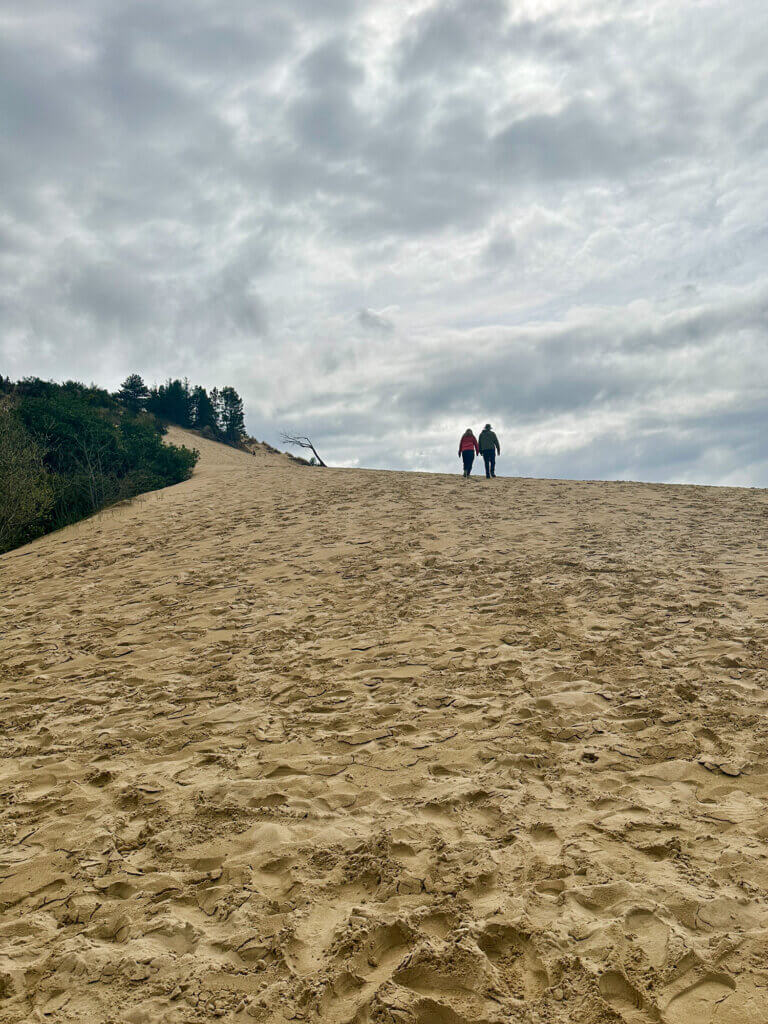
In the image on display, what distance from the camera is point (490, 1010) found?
2.46 m

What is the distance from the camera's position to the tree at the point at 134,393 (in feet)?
144

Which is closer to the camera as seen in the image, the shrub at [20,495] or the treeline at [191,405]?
the shrub at [20,495]

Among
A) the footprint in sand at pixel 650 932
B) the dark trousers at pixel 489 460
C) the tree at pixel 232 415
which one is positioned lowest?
the footprint in sand at pixel 650 932

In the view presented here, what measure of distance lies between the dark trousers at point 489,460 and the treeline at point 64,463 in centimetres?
1063

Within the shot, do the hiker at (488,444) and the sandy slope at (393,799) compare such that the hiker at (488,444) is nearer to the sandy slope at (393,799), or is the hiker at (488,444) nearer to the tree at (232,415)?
the sandy slope at (393,799)

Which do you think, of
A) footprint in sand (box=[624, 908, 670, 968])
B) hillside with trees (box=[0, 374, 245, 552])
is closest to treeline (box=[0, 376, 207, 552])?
hillside with trees (box=[0, 374, 245, 552])

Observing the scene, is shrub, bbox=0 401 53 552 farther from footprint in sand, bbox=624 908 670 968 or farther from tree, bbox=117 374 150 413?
tree, bbox=117 374 150 413

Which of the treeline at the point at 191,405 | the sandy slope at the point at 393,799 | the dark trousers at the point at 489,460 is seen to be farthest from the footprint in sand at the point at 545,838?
the treeline at the point at 191,405

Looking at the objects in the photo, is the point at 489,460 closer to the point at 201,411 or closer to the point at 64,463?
the point at 64,463

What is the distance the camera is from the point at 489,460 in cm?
1959

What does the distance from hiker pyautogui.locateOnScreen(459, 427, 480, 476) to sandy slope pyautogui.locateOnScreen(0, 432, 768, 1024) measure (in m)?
10.7

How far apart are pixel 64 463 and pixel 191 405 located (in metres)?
28.8

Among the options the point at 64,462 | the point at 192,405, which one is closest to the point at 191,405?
the point at 192,405

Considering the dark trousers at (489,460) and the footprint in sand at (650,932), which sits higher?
the dark trousers at (489,460)
